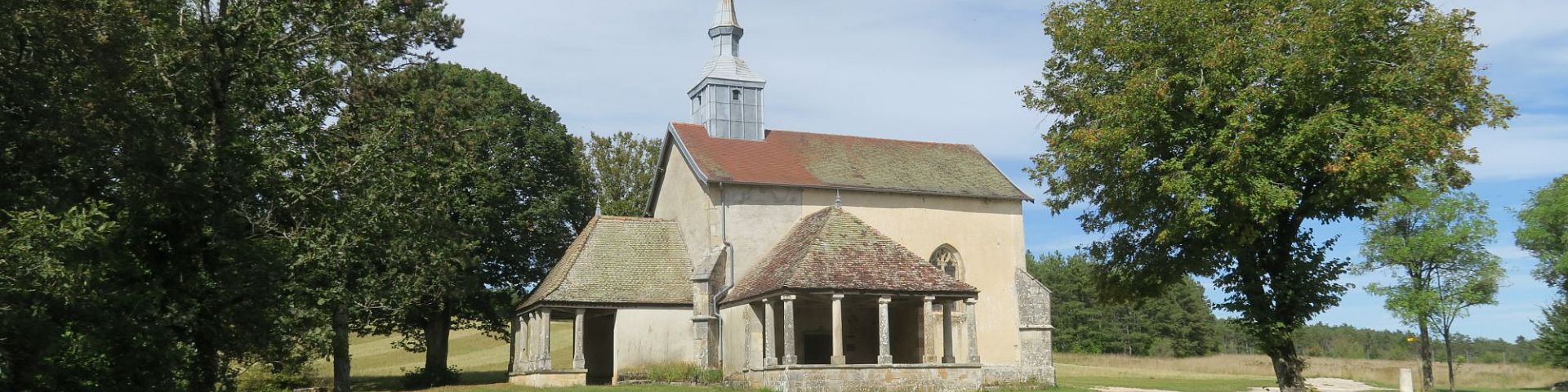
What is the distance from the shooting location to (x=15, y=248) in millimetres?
10008

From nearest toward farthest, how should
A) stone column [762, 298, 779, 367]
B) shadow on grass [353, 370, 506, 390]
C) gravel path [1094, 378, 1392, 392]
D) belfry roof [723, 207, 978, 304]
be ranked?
belfry roof [723, 207, 978, 304], stone column [762, 298, 779, 367], gravel path [1094, 378, 1392, 392], shadow on grass [353, 370, 506, 390]

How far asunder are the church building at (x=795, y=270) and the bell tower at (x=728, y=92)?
0.05 metres

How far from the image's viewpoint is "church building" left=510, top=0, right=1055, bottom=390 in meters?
26.3

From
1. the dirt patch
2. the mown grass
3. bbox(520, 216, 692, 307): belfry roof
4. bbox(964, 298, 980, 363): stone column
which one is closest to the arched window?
bbox(964, 298, 980, 363): stone column

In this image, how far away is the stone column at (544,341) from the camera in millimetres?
29156

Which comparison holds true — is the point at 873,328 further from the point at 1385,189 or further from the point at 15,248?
the point at 15,248

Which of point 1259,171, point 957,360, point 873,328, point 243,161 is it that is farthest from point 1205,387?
point 243,161

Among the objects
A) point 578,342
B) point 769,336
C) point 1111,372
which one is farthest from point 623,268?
point 1111,372

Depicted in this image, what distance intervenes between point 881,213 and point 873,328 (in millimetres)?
3399

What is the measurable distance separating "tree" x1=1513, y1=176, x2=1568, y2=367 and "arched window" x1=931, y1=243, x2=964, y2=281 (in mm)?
24543

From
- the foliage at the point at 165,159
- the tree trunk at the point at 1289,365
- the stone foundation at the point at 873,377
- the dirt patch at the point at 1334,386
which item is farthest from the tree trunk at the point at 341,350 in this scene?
the dirt patch at the point at 1334,386

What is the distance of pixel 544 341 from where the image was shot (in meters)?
29.4

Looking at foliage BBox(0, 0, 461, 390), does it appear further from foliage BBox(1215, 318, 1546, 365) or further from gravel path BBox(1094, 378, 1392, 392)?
foliage BBox(1215, 318, 1546, 365)

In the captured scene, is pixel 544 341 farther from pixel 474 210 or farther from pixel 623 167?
pixel 623 167
